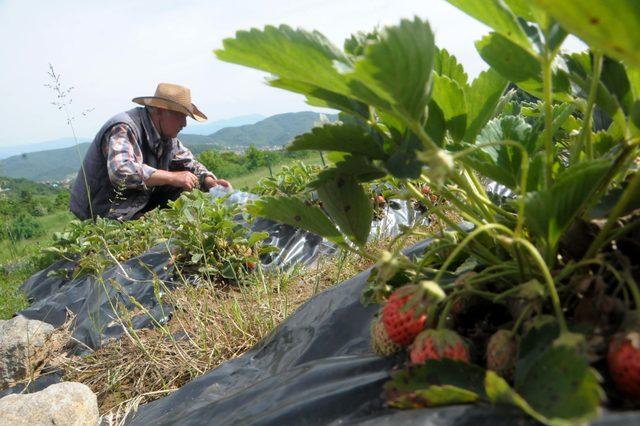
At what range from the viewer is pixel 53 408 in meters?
2.11

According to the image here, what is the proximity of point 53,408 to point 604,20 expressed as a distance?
226cm

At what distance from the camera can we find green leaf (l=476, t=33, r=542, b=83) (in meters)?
0.76

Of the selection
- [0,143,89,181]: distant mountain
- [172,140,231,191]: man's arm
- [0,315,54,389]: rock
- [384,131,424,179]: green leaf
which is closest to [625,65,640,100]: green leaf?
[384,131,424,179]: green leaf

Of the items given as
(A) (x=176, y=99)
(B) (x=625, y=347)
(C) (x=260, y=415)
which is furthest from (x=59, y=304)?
(B) (x=625, y=347)

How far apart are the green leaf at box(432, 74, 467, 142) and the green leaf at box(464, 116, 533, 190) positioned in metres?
0.05

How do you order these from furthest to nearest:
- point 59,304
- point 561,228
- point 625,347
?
1. point 59,304
2. point 561,228
3. point 625,347

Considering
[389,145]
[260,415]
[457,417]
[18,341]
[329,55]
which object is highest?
[329,55]

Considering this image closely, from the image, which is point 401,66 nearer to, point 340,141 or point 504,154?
point 340,141

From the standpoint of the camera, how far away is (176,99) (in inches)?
216

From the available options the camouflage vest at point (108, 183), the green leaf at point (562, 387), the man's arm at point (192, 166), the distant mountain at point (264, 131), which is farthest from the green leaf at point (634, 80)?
the distant mountain at point (264, 131)

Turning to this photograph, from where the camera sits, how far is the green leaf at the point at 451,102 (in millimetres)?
852

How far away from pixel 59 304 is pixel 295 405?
3356 mm

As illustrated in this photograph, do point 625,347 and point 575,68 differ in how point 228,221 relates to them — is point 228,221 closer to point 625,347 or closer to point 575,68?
point 575,68

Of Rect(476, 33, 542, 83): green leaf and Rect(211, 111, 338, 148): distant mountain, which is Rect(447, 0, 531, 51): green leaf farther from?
Rect(211, 111, 338, 148): distant mountain
